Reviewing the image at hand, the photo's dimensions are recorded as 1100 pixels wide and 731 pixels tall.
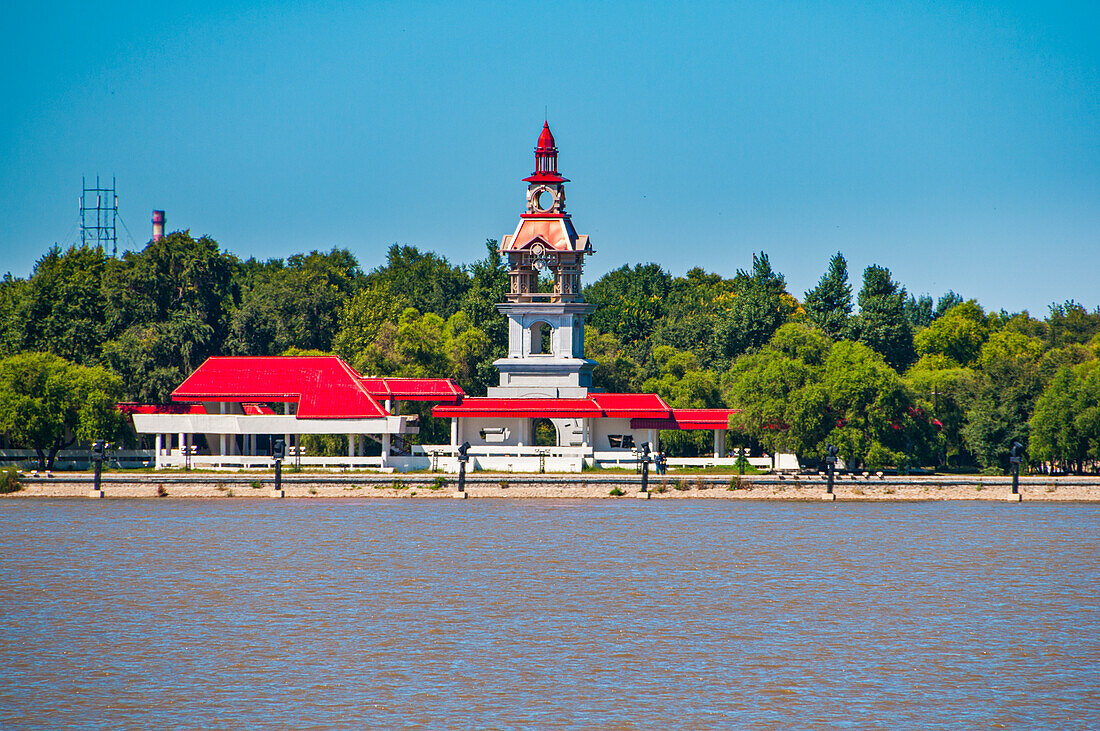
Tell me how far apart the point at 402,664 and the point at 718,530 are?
66.9ft

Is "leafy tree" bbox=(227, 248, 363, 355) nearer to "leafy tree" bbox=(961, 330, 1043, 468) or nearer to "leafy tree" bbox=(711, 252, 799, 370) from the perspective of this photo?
"leafy tree" bbox=(711, 252, 799, 370)

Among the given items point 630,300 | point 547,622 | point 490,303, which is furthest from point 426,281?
point 547,622

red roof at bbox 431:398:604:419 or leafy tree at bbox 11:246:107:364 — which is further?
leafy tree at bbox 11:246:107:364

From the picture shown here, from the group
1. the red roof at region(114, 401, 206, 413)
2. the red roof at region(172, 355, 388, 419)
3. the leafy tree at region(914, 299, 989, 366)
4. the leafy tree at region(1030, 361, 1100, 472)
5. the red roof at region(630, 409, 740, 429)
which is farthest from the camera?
the leafy tree at region(914, 299, 989, 366)

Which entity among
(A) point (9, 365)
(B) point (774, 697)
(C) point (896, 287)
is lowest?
(B) point (774, 697)

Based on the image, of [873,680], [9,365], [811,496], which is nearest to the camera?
[873,680]

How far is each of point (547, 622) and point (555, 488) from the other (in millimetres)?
24754

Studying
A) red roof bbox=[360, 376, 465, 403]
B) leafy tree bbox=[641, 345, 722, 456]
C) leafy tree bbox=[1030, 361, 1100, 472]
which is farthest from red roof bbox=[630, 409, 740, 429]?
leafy tree bbox=[1030, 361, 1100, 472]

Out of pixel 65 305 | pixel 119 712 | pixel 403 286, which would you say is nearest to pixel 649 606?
pixel 119 712

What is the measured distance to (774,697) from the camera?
1991 centimetres

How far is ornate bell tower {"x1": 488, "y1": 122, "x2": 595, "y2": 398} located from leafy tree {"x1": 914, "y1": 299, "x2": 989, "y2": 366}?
40.8 meters

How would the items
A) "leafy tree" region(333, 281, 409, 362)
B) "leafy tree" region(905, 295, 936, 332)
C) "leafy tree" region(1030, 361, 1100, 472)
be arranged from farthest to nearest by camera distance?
1. "leafy tree" region(905, 295, 936, 332)
2. "leafy tree" region(333, 281, 409, 362)
3. "leafy tree" region(1030, 361, 1100, 472)

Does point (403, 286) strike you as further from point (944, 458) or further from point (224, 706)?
point (224, 706)

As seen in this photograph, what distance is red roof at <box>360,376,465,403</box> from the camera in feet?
202
